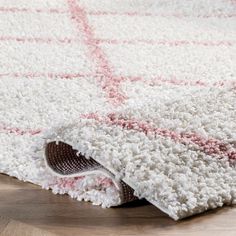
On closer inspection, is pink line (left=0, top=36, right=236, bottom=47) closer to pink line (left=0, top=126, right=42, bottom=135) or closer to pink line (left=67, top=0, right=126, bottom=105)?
pink line (left=67, top=0, right=126, bottom=105)

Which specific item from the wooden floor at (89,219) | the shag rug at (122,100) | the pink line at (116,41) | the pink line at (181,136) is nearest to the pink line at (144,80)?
the shag rug at (122,100)

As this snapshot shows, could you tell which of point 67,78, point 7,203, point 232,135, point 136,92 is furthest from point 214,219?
point 67,78

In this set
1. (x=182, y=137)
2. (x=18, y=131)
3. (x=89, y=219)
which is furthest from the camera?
(x=18, y=131)

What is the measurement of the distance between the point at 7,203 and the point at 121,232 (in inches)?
8.1

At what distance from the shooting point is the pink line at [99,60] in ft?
5.21

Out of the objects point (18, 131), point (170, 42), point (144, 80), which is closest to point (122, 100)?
point (144, 80)

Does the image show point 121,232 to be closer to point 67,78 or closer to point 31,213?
point 31,213

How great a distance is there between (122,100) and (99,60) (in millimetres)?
302

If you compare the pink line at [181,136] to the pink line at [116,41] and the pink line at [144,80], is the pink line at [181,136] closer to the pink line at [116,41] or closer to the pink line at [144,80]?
the pink line at [144,80]

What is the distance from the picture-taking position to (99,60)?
71.8 inches

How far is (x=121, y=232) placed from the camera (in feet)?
3.27

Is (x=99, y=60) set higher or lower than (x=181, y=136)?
higher

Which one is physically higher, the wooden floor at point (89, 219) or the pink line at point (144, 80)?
the pink line at point (144, 80)

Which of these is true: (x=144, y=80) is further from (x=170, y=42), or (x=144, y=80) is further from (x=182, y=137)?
(x=182, y=137)
